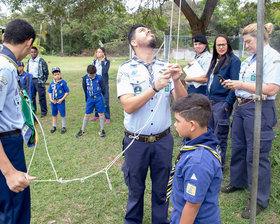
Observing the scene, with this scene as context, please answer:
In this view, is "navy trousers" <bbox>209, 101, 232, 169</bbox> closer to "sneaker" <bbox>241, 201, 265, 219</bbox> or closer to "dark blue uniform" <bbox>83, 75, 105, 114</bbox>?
"sneaker" <bbox>241, 201, 265, 219</bbox>

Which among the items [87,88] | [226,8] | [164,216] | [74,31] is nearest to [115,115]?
[87,88]

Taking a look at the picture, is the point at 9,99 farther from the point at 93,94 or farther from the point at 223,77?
the point at 93,94

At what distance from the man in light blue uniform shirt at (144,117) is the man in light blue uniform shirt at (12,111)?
89cm

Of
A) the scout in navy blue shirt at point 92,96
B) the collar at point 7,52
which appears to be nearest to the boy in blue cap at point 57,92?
the scout in navy blue shirt at point 92,96

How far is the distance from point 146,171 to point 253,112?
151 cm

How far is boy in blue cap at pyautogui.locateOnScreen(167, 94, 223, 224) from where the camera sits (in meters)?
1.63

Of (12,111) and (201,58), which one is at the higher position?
(201,58)

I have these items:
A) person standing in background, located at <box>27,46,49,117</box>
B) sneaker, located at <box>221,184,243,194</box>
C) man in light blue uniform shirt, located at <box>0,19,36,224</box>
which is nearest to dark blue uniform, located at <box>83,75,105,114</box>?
person standing in background, located at <box>27,46,49,117</box>

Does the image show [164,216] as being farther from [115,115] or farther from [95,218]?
[115,115]

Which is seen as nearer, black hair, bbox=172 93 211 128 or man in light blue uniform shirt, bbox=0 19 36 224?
black hair, bbox=172 93 211 128

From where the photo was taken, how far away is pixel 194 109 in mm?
1779

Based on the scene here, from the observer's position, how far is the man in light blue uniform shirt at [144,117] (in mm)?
2438

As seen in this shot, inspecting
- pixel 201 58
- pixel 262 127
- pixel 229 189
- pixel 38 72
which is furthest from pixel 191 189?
pixel 38 72

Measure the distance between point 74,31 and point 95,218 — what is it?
4695 centimetres
